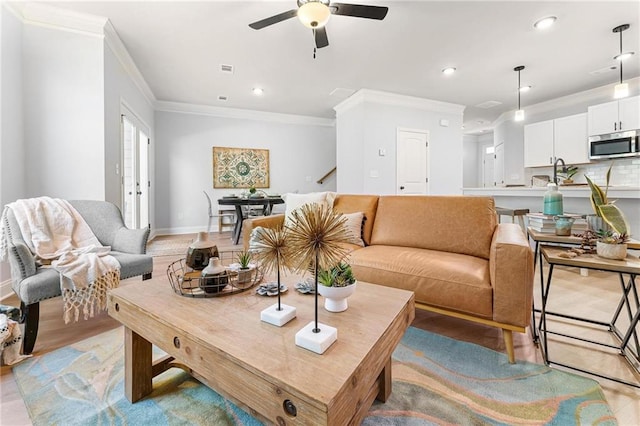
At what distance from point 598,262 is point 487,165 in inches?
341

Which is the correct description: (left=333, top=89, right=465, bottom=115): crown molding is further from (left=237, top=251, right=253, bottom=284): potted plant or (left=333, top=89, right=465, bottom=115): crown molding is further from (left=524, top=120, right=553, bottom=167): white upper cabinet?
(left=237, top=251, right=253, bottom=284): potted plant

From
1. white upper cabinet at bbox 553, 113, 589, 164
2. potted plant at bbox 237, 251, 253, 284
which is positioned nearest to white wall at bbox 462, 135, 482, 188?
white upper cabinet at bbox 553, 113, 589, 164

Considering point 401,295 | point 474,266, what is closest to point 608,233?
point 474,266

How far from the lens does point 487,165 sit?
879cm

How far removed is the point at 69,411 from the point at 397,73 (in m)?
4.67

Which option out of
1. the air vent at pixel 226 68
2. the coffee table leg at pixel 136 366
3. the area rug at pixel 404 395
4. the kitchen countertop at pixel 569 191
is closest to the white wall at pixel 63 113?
the air vent at pixel 226 68

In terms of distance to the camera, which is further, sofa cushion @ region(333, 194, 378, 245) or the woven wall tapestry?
the woven wall tapestry

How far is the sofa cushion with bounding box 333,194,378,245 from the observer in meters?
2.41

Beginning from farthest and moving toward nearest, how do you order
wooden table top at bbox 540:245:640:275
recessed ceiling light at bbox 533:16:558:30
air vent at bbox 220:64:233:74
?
air vent at bbox 220:64:233:74, recessed ceiling light at bbox 533:16:558:30, wooden table top at bbox 540:245:640:275

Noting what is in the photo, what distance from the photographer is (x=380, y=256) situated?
1895mm

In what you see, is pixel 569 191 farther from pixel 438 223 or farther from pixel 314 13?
pixel 314 13

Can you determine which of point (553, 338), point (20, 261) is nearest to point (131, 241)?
point (20, 261)

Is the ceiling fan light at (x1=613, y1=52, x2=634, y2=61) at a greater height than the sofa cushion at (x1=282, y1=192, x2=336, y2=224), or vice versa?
the ceiling fan light at (x1=613, y1=52, x2=634, y2=61)

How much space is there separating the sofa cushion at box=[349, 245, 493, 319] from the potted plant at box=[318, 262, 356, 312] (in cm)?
78
